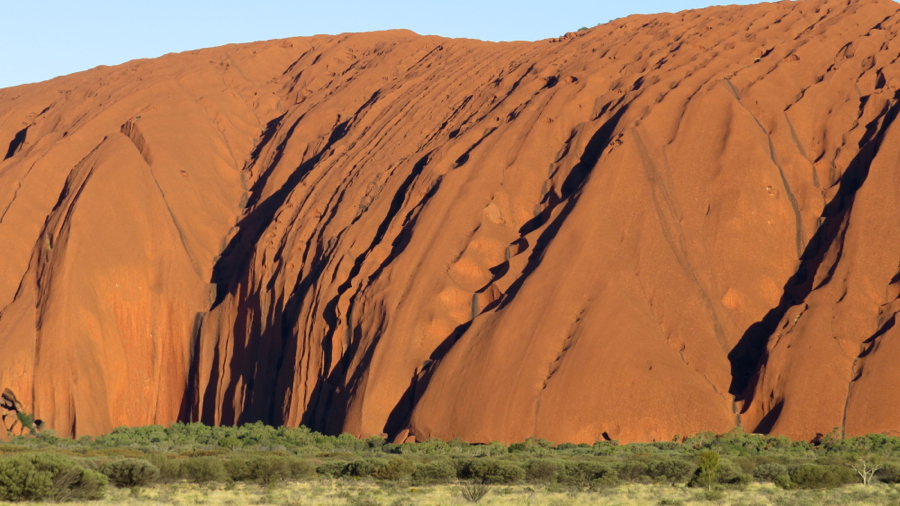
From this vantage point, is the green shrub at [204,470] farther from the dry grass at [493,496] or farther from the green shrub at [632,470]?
the green shrub at [632,470]

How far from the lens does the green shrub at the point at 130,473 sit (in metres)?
28.8

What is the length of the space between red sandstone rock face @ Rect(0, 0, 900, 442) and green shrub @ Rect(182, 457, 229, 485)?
10054 mm

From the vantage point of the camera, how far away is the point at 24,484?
24000 mm

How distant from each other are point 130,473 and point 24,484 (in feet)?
16.5

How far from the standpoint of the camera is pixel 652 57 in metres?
54.7

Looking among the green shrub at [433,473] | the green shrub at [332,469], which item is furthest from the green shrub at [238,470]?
the green shrub at [433,473]

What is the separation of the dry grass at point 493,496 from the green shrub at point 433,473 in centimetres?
46

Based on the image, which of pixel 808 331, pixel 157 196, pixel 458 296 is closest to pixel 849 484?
pixel 808 331

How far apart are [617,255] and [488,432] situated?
8973mm

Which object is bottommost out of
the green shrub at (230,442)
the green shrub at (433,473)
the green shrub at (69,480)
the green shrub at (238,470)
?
the green shrub at (230,442)

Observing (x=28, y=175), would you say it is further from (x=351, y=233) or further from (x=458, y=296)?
(x=458, y=296)

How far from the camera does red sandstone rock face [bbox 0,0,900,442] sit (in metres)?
38.6

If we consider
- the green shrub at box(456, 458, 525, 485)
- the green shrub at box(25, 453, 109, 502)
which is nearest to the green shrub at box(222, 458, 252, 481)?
the green shrub at box(25, 453, 109, 502)

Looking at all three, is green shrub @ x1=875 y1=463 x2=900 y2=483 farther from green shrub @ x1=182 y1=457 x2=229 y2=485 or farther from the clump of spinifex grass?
green shrub @ x1=182 y1=457 x2=229 y2=485
